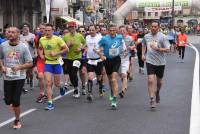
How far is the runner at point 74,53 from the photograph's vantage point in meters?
13.6

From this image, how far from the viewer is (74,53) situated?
1373cm

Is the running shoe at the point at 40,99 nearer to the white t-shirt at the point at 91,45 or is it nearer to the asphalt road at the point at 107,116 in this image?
the asphalt road at the point at 107,116

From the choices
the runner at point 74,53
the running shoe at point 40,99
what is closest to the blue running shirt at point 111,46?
the runner at point 74,53

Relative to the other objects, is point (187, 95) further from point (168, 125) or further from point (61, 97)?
point (168, 125)

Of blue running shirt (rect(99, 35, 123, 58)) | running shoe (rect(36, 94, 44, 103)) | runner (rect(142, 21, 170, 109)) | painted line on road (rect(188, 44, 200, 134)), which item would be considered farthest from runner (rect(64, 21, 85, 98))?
painted line on road (rect(188, 44, 200, 134))

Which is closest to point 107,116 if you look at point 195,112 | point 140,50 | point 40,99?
point 195,112

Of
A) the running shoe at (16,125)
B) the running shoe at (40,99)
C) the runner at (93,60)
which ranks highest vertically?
the runner at (93,60)

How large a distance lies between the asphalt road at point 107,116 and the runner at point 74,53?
470mm

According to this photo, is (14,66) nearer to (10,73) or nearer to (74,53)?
(10,73)

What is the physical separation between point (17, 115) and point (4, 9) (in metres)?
28.0

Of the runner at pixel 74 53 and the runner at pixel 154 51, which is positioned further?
the runner at pixel 74 53

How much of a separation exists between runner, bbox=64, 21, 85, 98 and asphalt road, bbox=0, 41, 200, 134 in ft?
1.54

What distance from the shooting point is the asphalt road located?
9.13 m

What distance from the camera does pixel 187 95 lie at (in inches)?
536
